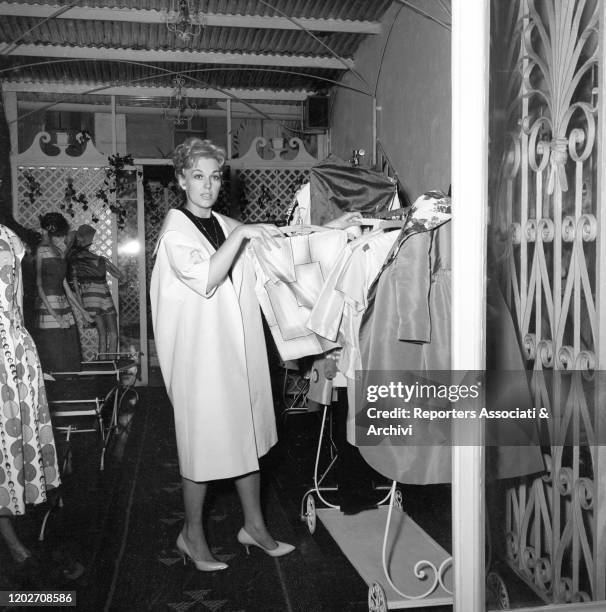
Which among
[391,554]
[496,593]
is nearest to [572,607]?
[496,593]

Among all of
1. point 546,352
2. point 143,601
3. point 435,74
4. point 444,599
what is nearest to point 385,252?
point 546,352

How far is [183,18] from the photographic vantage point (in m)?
4.44

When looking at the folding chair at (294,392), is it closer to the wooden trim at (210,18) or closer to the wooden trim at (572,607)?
the wooden trim at (210,18)

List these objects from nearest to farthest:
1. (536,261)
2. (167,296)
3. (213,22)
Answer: (536,261) → (167,296) → (213,22)

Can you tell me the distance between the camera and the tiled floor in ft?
6.98

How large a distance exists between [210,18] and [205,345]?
158 inches

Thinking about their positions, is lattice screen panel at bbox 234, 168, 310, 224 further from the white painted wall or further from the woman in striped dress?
the woman in striped dress

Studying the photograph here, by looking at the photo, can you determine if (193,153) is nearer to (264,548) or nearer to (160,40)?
(264,548)

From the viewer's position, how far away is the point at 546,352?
196 cm

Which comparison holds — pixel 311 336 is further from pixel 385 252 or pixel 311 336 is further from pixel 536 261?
pixel 536 261

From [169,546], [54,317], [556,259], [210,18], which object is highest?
[210,18]

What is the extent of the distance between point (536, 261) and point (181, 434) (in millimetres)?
1319

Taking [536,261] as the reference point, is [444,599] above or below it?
below

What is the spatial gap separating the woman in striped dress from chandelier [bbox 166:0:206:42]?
6.65 ft
